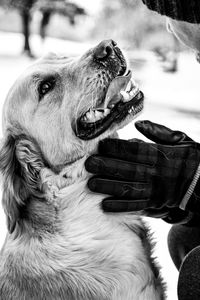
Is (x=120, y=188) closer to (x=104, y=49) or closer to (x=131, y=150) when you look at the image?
(x=131, y=150)

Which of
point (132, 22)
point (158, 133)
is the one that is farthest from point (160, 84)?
point (158, 133)

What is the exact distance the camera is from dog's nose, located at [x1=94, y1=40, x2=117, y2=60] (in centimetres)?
120

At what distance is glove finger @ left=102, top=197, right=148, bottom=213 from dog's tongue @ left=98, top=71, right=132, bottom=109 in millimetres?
243

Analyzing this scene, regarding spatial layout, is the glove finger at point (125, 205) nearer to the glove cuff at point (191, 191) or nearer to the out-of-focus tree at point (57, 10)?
the glove cuff at point (191, 191)

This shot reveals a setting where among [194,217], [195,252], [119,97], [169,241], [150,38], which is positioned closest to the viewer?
[195,252]

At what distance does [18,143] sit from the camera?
128 cm

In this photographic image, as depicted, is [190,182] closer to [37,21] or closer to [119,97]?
[119,97]

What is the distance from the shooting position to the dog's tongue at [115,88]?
122cm

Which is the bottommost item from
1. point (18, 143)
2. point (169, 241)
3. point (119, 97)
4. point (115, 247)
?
point (169, 241)

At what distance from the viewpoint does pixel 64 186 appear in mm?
1273

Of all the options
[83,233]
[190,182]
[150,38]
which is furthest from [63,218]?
[150,38]

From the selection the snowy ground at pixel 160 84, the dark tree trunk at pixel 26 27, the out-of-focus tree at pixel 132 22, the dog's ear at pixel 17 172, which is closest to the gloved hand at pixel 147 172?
the dog's ear at pixel 17 172

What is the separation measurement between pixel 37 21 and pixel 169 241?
A: 129 cm

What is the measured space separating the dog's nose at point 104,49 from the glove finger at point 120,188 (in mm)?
309
